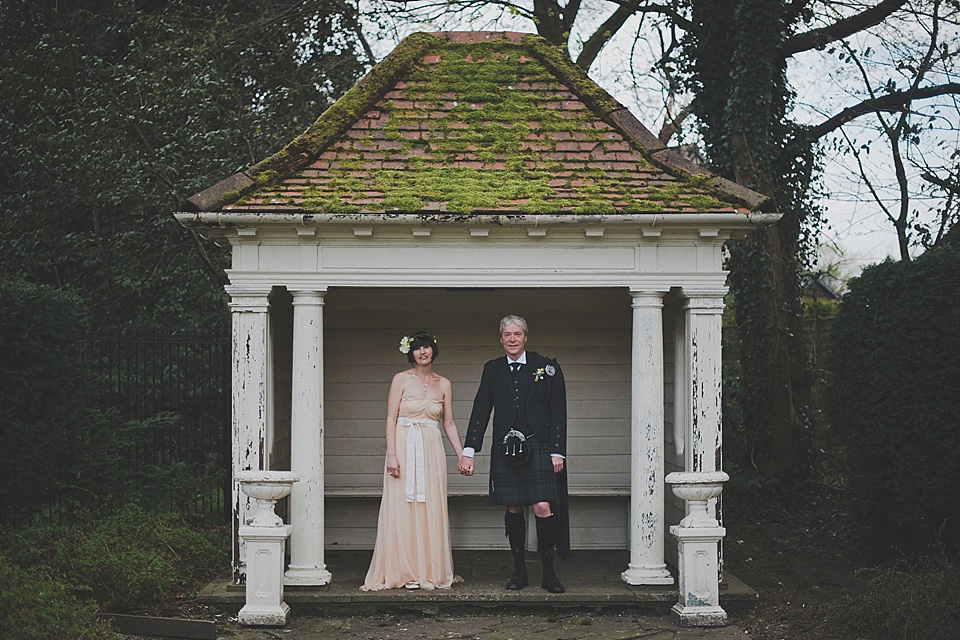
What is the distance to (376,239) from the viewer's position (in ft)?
22.4

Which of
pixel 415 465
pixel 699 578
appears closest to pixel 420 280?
pixel 415 465

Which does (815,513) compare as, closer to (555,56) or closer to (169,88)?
(555,56)

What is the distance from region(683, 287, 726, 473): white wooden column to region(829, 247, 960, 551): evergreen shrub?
1656 mm

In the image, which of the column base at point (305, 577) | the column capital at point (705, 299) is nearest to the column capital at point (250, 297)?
the column base at point (305, 577)

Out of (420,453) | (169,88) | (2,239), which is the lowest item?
(420,453)

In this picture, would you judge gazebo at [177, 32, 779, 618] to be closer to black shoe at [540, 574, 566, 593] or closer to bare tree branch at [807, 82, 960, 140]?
black shoe at [540, 574, 566, 593]

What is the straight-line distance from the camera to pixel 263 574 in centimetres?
636

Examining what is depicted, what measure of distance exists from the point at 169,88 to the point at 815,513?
28.5 ft

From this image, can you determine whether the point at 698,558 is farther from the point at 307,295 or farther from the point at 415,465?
the point at 307,295

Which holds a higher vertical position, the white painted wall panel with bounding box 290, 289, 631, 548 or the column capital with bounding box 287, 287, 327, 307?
the column capital with bounding box 287, 287, 327, 307

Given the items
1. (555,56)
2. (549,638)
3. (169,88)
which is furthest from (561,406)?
(169,88)

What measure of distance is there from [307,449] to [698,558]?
271 cm

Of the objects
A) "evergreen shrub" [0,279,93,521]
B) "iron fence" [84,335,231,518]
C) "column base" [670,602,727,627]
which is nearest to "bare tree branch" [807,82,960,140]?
"column base" [670,602,727,627]

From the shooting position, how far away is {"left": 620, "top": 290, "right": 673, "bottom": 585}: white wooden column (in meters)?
6.82
